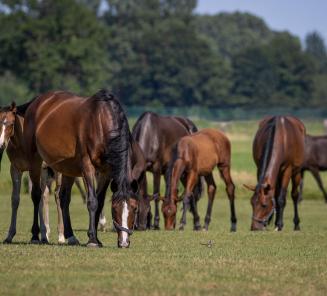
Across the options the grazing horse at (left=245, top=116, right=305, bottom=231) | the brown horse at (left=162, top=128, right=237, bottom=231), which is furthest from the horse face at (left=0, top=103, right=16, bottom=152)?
the grazing horse at (left=245, top=116, right=305, bottom=231)

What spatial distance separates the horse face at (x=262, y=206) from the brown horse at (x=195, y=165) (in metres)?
1.49

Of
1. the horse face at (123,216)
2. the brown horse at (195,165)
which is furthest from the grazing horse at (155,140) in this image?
the horse face at (123,216)

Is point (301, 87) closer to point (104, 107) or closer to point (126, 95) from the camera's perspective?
point (126, 95)

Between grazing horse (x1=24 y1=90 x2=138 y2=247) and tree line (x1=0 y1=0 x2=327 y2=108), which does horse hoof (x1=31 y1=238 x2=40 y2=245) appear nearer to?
grazing horse (x1=24 y1=90 x2=138 y2=247)

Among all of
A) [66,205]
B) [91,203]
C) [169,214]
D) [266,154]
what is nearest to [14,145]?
[66,205]

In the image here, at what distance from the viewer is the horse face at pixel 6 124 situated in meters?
15.1

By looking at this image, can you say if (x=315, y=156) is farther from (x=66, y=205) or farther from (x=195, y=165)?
(x=66, y=205)

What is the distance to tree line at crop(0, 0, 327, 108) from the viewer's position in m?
91.9

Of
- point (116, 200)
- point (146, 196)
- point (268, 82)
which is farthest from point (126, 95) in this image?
point (116, 200)

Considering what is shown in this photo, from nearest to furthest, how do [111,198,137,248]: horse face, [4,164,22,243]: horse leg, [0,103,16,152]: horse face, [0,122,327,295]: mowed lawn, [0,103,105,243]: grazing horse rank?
[0,122,327,295]: mowed lawn, [111,198,137,248]: horse face, [0,103,16,152]: horse face, [0,103,105,243]: grazing horse, [4,164,22,243]: horse leg

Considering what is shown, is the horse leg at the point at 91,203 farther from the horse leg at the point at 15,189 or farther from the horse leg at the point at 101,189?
the horse leg at the point at 15,189

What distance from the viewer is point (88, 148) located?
1412cm

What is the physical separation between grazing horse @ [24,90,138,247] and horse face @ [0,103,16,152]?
237 mm

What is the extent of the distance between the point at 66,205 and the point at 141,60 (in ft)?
349
